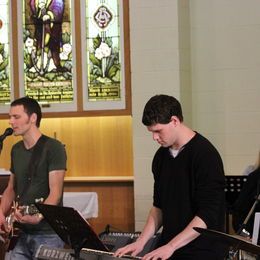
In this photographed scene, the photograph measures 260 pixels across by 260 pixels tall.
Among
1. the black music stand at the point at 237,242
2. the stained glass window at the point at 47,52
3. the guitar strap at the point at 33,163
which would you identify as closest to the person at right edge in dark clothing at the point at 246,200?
the guitar strap at the point at 33,163

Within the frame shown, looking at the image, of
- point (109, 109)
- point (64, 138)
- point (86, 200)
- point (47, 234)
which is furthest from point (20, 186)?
point (64, 138)

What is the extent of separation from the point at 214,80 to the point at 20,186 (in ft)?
9.46

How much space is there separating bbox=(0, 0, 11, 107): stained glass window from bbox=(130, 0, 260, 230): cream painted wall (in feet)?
4.57

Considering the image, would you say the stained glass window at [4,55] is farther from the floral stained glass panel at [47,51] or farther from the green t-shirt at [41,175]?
the green t-shirt at [41,175]

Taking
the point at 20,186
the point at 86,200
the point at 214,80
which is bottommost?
the point at 86,200

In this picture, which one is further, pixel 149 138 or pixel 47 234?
pixel 149 138

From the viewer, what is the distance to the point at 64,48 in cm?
634

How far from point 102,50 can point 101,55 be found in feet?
0.16

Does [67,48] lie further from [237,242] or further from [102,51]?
[237,242]

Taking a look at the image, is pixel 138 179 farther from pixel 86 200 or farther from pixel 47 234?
pixel 47 234

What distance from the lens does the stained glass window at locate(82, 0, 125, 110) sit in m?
6.19

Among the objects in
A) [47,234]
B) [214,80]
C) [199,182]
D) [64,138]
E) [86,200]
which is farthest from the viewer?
[64,138]

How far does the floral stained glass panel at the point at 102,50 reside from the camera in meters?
6.20

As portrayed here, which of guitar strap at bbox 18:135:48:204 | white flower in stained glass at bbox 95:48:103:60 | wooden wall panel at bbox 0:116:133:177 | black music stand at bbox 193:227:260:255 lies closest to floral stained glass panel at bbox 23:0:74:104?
white flower in stained glass at bbox 95:48:103:60
